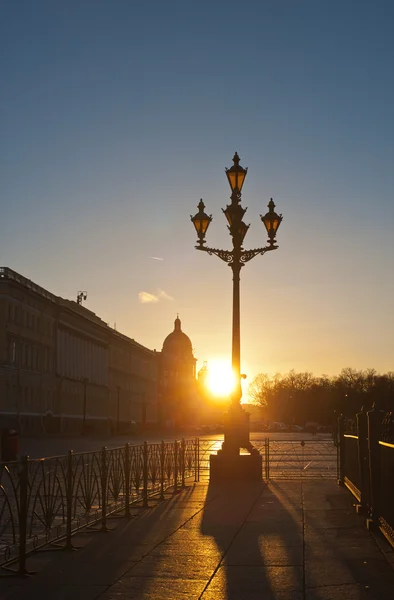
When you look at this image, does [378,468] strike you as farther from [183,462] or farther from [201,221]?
[201,221]

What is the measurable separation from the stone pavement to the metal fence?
9489mm

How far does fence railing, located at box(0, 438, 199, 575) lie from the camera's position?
8953 millimetres

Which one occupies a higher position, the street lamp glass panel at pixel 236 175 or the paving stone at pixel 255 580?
the street lamp glass panel at pixel 236 175

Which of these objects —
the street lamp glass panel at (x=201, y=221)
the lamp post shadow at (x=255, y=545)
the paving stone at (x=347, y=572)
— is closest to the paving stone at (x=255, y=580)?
the lamp post shadow at (x=255, y=545)

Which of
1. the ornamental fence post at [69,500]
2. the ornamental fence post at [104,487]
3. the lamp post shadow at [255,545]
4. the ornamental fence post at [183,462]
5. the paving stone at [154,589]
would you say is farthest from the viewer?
the ornamental fence post at [183,462]

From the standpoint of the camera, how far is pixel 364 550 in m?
10.1

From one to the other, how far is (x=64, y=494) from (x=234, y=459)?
10896 millimetres

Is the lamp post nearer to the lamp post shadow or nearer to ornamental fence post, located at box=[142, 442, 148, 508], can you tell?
the lamp post shadow

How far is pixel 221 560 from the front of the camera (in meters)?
9.50

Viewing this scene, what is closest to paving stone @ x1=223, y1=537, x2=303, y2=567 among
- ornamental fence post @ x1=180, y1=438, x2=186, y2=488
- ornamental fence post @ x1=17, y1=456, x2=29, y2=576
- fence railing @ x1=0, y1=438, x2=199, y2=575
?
fence railing @ x1=0, y1=438, x2=199, y2=575

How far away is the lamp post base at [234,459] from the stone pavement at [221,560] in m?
6.13

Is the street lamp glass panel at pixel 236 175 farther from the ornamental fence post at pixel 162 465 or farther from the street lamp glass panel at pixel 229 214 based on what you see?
the ornamental fence post at pixel 162 465

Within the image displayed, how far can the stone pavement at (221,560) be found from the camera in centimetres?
792

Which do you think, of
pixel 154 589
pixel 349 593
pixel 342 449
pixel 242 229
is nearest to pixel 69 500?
pixel 154 589
